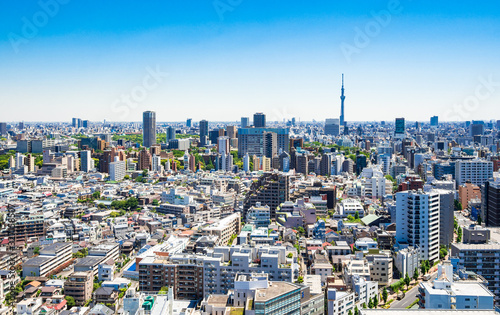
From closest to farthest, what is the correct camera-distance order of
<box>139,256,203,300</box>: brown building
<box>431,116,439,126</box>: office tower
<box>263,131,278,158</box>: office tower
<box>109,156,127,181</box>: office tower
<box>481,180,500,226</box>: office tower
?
<box>139,256,203,300</box>: brown building → <box>481,180,500,226</box>: office tower → <box>109,156,127,181</box>: office tower → <box>263,131,278,158</box>: office tower → <box>431,116,439,126</box>: office tower

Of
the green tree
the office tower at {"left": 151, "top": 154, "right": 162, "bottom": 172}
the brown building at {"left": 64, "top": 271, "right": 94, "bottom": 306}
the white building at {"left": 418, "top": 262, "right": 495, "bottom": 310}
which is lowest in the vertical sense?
the green tree

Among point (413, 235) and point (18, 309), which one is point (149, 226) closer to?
point (18, 309)

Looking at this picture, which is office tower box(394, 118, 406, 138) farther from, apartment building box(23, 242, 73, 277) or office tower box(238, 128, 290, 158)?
apartment building box(23, 242, 73, 277)

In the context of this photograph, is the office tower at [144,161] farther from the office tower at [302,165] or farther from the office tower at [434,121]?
the office tower at [434,121]

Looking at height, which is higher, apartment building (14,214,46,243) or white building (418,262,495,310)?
white building (418,262,495,310)

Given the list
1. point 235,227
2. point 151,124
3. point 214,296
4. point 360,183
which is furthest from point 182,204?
point 151,124

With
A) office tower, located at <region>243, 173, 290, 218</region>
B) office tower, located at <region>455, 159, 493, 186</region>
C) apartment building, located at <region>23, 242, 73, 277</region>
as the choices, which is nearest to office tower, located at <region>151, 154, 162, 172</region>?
office tower, located at <region>243, 173, 290, 218</region>
